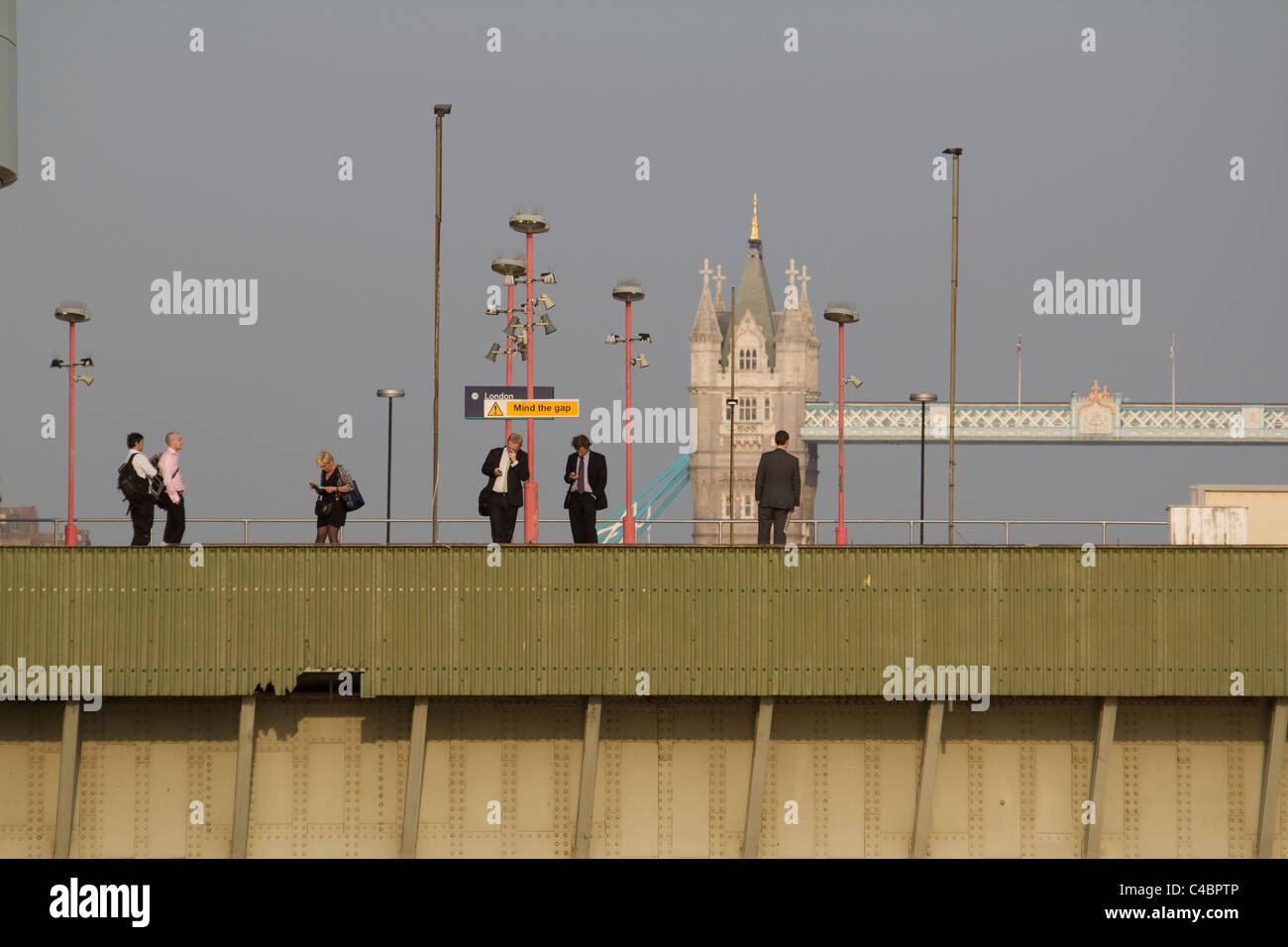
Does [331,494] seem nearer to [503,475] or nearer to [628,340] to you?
[503,475]

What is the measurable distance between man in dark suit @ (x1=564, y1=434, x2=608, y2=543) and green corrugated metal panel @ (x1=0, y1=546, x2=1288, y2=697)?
2.64 m

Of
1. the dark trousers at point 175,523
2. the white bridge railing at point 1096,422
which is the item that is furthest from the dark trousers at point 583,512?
the white bridge railing at point 1096,422

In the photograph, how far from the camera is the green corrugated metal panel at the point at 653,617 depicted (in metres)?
22.6

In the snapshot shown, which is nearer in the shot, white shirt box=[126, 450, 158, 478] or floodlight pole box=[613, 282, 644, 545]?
white shirt box=[126, 450, 158, 478]

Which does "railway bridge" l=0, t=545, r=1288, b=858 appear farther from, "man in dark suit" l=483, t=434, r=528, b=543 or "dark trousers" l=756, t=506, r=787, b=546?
"man in dark suit" l=483, t=434, r=528, b=543

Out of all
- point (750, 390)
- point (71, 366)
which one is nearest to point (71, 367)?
point (71, 366)

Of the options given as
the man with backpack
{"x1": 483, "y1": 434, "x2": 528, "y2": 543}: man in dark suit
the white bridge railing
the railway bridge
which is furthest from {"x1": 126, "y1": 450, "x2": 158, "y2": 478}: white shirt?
the white bridge railing

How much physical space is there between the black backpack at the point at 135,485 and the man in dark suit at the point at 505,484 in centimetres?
503

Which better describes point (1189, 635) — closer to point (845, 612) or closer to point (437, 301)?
point (845, 612)

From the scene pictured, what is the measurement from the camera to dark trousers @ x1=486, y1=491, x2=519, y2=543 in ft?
83.8

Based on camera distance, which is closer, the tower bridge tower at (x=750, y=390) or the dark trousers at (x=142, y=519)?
the dark trousers at (x=142, y=519)

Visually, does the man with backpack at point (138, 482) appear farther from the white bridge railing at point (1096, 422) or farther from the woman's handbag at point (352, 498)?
the white bridge railing at point (1096, 422)

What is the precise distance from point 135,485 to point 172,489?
56 centimetres

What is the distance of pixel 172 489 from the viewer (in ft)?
82.2
